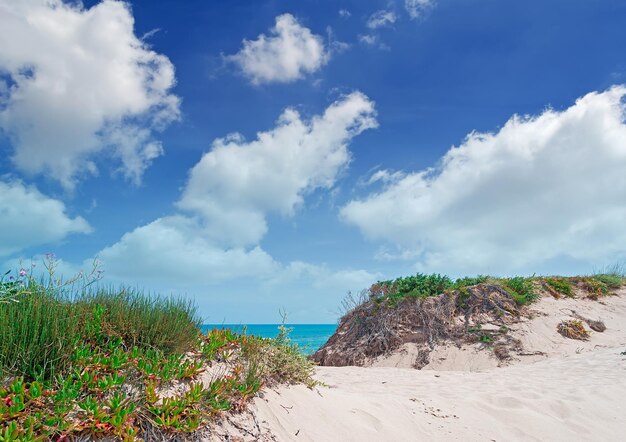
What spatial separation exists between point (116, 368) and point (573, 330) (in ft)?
42.9

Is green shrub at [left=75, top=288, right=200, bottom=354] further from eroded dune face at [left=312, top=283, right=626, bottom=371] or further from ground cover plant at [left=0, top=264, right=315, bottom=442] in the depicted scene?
eroded dune face at [left=312, top=283, right=626, bottom=371]

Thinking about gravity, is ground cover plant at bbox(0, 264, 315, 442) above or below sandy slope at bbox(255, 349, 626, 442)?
above

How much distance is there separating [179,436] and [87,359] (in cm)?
131

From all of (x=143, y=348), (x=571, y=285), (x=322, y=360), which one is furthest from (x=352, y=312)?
(x=143, y=348)

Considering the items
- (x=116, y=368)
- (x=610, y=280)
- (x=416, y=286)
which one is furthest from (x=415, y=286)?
(x=116, y=368)

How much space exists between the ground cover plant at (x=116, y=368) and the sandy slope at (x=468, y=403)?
0.62 m

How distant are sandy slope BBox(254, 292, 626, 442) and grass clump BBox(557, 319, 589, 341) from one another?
0.90 meters

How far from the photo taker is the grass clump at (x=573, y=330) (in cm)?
1322

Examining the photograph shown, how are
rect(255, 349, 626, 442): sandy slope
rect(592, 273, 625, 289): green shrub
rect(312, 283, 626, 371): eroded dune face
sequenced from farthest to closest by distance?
rect(592, 273, 625, 289): green shrub, rect(312, 283, 626, 371): eroded dune face, rect(255, 349, 626, 442): sandy slope

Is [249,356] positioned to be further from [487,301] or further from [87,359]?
[487,301]

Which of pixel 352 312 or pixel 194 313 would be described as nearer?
pixel 194 313

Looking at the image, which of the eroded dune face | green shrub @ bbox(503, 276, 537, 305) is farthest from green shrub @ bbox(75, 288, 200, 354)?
green shrub @ bbox(503, 276, 537, 305)

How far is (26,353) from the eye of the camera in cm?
455

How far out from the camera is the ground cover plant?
4.01 meters
